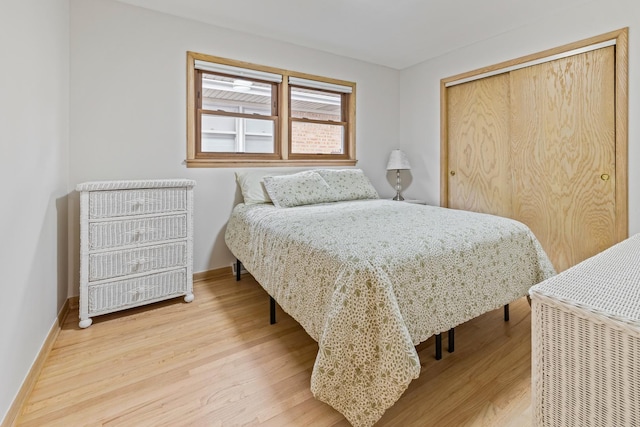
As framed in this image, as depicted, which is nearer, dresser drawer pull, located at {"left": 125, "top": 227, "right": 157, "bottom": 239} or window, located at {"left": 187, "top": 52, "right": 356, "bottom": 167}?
dresser drawer pull, located at {"left": 125, "top": 227, "right": 157, "bottom": 239}

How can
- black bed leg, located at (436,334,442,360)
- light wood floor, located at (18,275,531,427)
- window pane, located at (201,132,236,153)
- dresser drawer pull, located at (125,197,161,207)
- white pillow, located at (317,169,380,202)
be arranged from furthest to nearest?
window pane, located at (201,132,236,153) → white pillow, located at (317,169,380,202) → dresser drawer pull, located at (125,197,161,207) → black bed leg, located at (436,334,442,360) → light wood floor, located at (18,275,531,427)

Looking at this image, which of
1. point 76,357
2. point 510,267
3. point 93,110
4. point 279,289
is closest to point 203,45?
point 93,110

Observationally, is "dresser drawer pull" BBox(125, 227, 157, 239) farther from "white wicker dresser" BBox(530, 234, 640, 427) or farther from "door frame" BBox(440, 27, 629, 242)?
"door frame" BBox(440, 27, 629, 242)

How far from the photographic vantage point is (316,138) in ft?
11.4

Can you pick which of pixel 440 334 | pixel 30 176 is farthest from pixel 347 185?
pixel 30 176

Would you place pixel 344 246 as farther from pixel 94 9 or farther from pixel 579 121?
pixel 94 9

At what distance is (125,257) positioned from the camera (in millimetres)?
2043

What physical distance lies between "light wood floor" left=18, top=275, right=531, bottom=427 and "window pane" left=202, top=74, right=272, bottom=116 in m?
1.96

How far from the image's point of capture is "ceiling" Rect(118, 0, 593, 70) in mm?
2320

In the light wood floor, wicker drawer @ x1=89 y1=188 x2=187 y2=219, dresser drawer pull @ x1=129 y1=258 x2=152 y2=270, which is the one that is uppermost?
wicker drawer @ x1=89 y1=188 x2=187 y2=219

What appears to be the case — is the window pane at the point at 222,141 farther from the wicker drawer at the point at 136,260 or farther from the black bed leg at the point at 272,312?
the black bed leg at the point at 272,312

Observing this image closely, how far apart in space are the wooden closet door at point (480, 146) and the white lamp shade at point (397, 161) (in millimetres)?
494

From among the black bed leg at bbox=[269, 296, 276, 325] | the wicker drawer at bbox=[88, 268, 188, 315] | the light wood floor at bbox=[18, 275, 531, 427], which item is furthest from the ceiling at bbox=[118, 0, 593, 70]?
the light wood floor at bbox=[18, 275, 531, 427]

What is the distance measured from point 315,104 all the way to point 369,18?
1.14 meters
